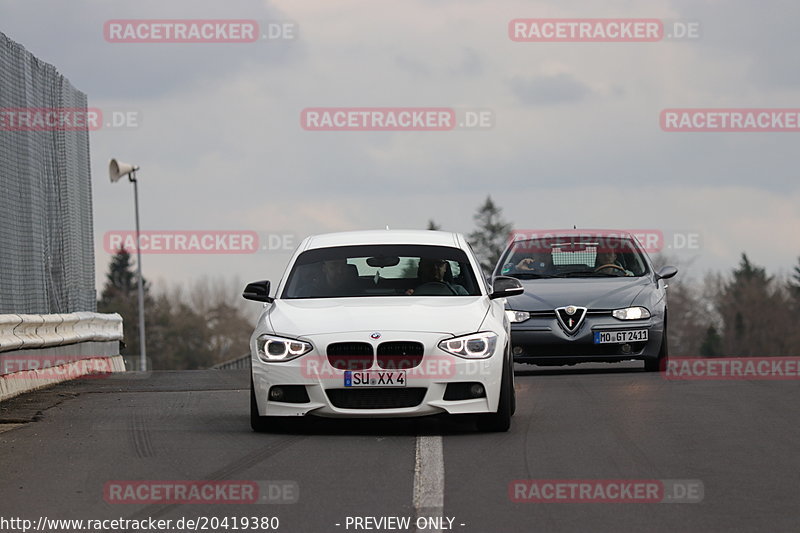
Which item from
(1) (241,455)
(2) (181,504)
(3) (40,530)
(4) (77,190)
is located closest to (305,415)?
(1) (241,455)

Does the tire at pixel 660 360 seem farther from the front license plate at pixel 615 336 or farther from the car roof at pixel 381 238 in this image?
the car roof at pixel 381 238

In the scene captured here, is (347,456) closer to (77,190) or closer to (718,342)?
(77,190)

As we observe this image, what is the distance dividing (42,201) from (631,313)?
7166 millimetres

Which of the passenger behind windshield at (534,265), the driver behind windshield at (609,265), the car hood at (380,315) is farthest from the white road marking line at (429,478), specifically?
the driver behind windshield at (609,265)

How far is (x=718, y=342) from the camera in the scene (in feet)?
370

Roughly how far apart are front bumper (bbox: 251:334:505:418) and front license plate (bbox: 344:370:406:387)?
0.03 meters

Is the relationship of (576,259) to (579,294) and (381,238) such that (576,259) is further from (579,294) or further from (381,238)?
(381,238)

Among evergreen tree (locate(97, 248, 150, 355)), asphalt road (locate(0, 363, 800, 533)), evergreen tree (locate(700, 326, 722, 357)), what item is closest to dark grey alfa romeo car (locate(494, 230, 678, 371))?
asphalt road (locate(0, 363, 800, 533))

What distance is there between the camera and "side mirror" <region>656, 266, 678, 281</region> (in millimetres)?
16594

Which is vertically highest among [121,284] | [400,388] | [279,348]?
[279,348]

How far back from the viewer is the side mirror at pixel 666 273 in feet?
54.4

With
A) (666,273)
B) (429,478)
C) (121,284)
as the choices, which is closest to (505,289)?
(429,478)

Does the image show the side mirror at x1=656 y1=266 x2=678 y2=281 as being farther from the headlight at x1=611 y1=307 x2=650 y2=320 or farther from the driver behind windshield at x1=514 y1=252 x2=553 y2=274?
the driver behind windshield at x1=514 y1=252 x2=553 y2=274

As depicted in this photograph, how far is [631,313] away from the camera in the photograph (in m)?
16.1
